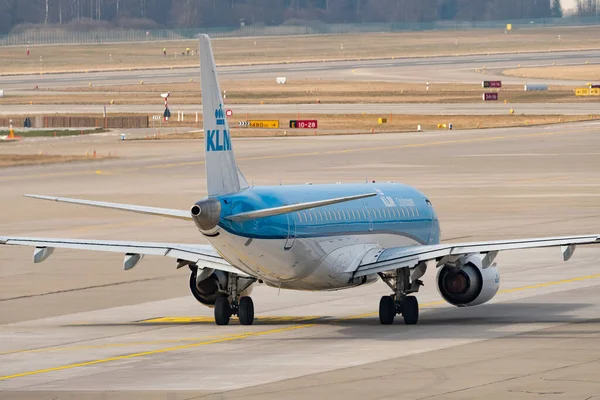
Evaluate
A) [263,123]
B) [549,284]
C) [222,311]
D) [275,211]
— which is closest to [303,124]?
[263,123]

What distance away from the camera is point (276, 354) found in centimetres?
3378

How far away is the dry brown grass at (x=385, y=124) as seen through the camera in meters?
139

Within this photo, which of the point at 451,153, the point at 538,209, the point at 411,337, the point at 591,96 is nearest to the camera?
the point at 411,337

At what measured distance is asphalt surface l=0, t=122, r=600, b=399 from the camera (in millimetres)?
29484

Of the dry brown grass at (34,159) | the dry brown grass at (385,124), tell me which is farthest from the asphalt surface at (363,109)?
the dry brown grass at (34,159)

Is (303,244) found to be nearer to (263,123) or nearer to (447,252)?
(447,252)

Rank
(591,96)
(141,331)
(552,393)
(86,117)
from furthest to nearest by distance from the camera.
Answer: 1. (591,96)
2. (86,117)
3. (141,331)
4. (552,393)

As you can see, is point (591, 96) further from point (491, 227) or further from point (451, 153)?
point (491, 227)

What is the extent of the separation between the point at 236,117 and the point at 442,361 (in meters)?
129

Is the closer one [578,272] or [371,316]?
[371,316]

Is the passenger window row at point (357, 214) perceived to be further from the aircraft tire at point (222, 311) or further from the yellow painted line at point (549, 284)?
the yellow painted line at point (549, 284)

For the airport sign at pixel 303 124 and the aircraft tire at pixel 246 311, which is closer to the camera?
the aircraft tire at pixel 246 311

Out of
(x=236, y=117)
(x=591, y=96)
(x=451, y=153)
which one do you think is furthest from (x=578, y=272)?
(x=591, y=96)

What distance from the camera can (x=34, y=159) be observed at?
113 m
